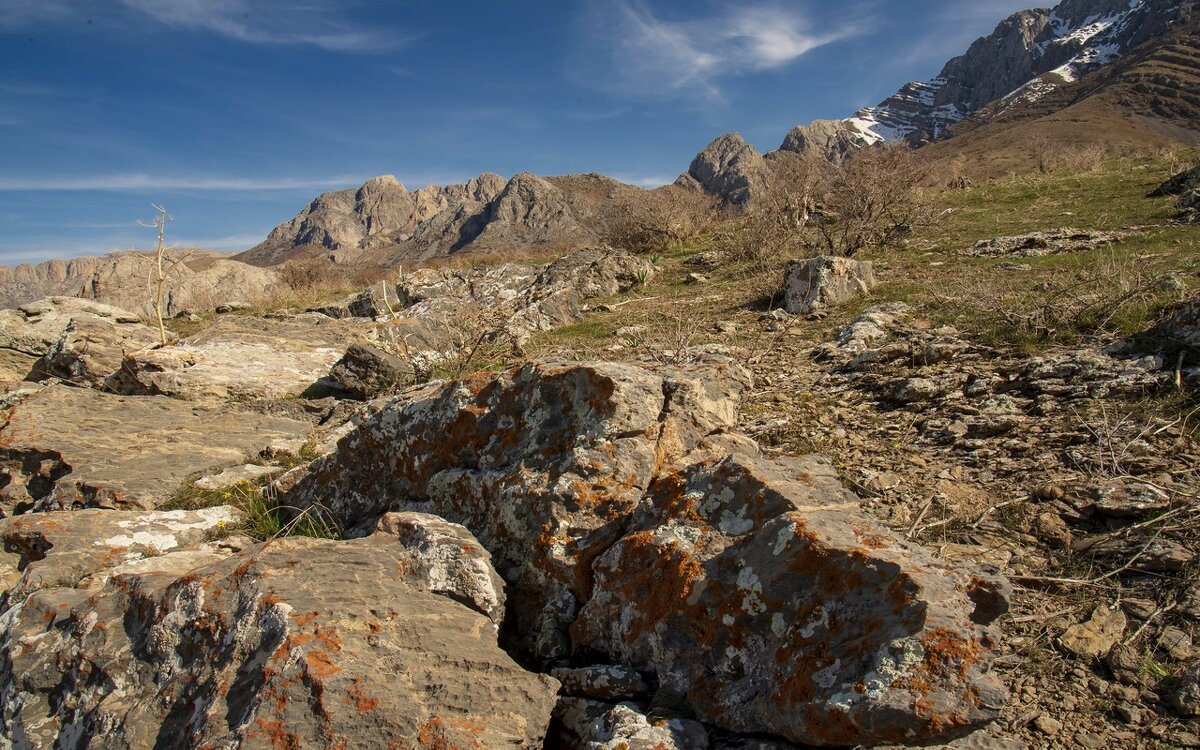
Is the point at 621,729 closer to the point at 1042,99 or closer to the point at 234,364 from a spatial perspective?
the point at 234,364

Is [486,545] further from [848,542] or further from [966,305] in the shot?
[966,305]

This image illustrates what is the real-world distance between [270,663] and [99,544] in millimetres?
2159

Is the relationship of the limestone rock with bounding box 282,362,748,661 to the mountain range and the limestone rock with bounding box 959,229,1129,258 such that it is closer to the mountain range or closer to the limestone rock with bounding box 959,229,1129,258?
Answer: the limestone rock with bounding box 959,229,1129,258

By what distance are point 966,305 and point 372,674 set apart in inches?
257

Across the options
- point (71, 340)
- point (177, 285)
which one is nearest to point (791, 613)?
point (71, 340)

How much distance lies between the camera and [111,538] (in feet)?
11.2

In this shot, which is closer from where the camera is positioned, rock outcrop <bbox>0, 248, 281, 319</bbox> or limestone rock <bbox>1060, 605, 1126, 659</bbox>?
limestone rock <bbox>1060, 605, 1126, 659</bbox>

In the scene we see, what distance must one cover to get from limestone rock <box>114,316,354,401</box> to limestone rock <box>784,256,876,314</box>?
227 inches

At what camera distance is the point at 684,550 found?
231cm

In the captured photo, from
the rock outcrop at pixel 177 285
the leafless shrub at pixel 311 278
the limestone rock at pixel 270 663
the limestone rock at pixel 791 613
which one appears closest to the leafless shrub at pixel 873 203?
the limestone rock at pixel 791 613

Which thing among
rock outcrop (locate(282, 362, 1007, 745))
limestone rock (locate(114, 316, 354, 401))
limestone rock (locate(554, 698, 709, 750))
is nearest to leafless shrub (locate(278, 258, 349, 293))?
limestone rock (locate(114, 316, 354, 401))

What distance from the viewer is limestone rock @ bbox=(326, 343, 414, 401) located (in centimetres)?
629

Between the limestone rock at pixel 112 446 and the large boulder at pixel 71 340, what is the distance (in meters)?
1.73

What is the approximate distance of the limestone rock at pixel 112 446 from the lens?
4.05m
